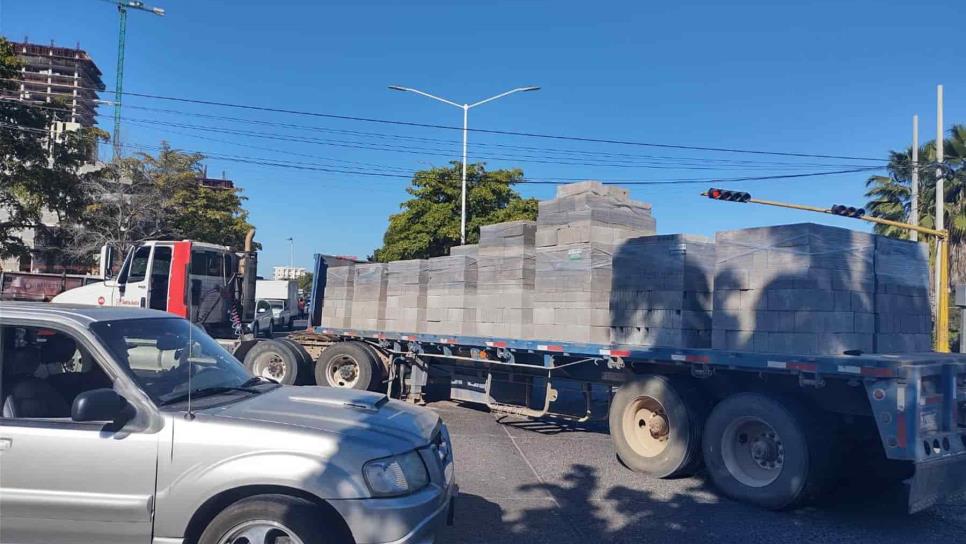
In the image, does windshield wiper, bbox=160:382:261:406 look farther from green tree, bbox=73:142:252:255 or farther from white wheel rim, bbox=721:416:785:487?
green tree, bbox=73:142:252:255

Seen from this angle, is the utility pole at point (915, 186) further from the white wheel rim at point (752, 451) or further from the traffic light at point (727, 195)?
the white wheel rim at point (752, 451)

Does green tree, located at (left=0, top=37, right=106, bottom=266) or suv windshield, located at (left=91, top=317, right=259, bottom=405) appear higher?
green tree, located at (left=0, top=37, right=106, bottom=266)

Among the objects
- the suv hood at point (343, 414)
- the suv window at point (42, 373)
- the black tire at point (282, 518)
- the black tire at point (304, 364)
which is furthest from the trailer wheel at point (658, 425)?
the black tire at point (304, 364)

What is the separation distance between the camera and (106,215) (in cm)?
2955

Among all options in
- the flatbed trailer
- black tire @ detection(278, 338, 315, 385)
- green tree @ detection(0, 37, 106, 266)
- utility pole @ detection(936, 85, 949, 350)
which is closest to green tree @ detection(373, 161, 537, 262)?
green tree @ detection(0, 37, 106, 266)

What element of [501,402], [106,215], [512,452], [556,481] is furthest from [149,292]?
[106,215]

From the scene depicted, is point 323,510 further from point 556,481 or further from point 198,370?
point 556,481

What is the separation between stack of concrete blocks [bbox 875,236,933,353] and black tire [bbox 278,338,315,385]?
8379 millimetres

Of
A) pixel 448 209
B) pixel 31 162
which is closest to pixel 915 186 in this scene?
pixel 448 209

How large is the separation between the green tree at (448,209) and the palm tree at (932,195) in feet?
44.2

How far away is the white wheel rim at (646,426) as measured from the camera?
7352 millimetres

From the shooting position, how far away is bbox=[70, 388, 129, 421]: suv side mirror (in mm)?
3390

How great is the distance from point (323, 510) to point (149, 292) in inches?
426

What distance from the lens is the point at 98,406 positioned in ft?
11.2
